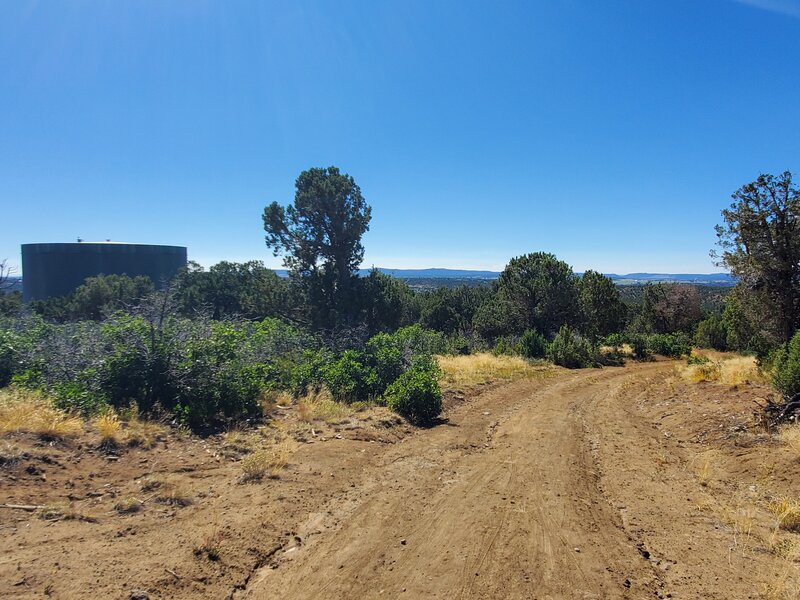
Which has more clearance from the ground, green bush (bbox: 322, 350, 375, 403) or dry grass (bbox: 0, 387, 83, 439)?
dry grass (bbox: 0, 387, 83, 439)

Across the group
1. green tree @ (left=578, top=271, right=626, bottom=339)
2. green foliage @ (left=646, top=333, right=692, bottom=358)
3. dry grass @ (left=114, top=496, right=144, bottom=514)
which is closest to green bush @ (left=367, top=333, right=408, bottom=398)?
dry grass @ (left=114, top=496, right=144, bottom=514)

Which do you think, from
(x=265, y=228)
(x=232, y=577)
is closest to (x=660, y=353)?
(x=265, y=228)

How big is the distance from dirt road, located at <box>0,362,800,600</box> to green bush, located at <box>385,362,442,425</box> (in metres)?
1.48

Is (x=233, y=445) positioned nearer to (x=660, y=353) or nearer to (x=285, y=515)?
A: (x=285, y=515)

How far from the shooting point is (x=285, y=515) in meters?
4.79

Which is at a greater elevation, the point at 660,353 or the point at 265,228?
the point at 265,228

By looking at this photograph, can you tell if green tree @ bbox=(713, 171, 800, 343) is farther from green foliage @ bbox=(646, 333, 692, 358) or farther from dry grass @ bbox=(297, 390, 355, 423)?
green foliage @ bbox=(646, 333, 692, 358)

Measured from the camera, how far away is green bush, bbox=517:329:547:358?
72.3ft

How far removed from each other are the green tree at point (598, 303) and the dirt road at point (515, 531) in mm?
21750

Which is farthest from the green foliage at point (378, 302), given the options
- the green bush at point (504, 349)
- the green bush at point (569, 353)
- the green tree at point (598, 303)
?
the green tree at point (598, 303)

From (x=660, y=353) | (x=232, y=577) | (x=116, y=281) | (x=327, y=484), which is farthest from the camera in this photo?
(x=116, y=281)

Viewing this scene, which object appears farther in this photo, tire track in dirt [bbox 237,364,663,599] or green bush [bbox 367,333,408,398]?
green bush [bbox 367,333,408,398]

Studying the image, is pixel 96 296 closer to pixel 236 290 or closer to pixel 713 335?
pixel 236 290

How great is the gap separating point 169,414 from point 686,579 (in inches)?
311
